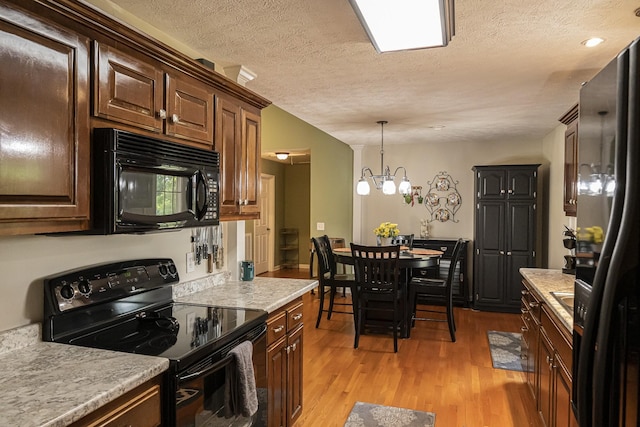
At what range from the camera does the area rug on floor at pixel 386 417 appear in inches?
108

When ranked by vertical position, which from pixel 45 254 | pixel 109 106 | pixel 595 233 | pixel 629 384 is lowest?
pixel 629 384

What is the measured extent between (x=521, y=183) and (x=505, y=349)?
2.31 metres

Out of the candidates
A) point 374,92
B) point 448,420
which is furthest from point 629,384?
point 374,92

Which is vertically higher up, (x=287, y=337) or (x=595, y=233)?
(x=595, y=233)

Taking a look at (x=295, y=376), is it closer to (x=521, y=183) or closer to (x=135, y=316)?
(x=135, y=316)

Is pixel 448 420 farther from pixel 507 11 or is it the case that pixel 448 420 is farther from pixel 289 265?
pixel 289 265

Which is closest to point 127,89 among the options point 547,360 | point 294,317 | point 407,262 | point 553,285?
point 294,317

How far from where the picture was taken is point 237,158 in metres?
2.56

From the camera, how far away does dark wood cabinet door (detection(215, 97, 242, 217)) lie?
7.85 feet

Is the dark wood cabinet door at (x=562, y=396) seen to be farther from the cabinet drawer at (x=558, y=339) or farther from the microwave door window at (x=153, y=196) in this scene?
the microwave door window at (x=153, y=196)

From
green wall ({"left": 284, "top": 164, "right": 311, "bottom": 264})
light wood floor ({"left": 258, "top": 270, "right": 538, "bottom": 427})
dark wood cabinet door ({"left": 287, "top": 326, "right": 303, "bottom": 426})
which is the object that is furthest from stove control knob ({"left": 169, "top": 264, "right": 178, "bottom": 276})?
green wall ({"left": 284, "top": 164, "right": 311, "bottom": 264})

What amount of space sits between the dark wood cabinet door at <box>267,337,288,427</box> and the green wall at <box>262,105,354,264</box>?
434cm

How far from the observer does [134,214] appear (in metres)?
1.70

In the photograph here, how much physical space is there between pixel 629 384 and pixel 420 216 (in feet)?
18.9
